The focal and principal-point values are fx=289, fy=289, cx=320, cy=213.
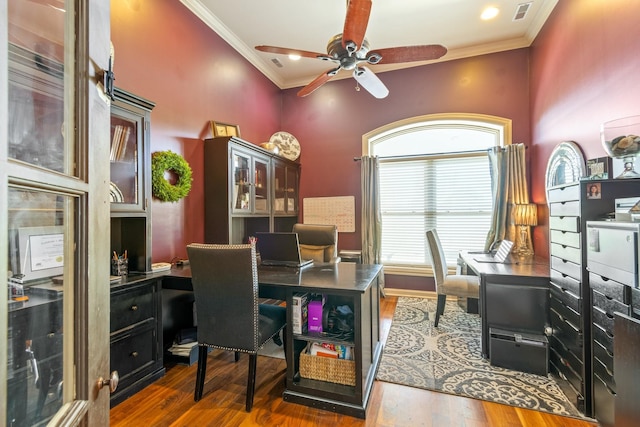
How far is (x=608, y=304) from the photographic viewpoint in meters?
1.51

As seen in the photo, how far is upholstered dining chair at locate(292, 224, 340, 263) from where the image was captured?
10.6ft

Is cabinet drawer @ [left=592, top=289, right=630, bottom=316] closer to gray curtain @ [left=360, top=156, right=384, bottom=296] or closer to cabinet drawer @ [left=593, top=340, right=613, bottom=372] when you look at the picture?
cabinet drawer @ [left=593, top=340, right=613, bottom=372]

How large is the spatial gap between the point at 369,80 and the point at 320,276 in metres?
1.92

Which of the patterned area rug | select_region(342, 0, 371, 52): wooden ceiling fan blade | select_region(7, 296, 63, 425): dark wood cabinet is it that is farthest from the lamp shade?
select_region(7, 296, 63, 425): dark wood cabinet

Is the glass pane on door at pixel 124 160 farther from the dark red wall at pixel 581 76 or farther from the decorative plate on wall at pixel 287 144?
the dark red wall at pixel 581 76

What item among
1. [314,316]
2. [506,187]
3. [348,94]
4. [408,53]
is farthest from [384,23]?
[314,316]

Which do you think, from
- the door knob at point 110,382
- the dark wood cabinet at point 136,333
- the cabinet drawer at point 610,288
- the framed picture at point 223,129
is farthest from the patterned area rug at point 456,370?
the framed picture at point 223,129

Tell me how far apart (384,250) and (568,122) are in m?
2.68

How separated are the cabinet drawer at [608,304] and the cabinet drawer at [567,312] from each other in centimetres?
22

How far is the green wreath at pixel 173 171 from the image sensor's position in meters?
2.52

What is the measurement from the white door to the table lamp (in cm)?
389

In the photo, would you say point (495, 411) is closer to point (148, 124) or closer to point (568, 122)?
point (568, 122)

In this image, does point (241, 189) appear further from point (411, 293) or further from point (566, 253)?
point (566, 253)

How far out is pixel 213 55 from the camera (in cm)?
333
